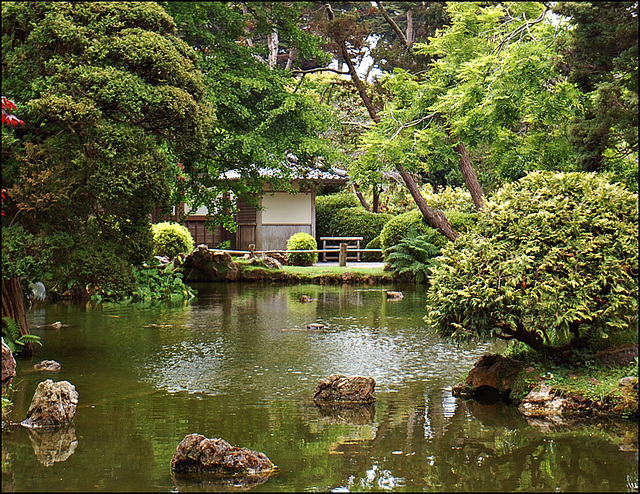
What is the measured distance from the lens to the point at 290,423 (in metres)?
7.72

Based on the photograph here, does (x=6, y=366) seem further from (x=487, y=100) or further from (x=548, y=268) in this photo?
(x=487, y=100)

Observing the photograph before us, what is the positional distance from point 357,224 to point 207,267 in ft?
30.5

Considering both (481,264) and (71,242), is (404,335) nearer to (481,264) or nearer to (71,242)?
(481,264)

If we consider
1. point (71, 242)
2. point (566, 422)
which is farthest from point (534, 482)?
point (71, 242)

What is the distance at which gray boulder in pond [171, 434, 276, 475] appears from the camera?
6.07 meters

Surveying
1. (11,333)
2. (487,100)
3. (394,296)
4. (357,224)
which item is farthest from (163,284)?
(357,224)

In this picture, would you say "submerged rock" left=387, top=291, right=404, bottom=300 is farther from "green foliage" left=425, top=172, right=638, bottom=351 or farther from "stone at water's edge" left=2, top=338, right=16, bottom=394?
"stone at water's edge" left=2, top=338, right=16, bottom=394

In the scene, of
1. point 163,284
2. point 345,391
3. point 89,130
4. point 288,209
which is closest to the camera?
point 345,391

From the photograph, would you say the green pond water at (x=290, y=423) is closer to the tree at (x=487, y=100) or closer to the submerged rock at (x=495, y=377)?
the submerged rock at (x=495, y=377)

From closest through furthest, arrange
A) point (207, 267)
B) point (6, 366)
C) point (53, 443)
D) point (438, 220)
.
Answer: point (53, 443) → point (6, 366) → point (438, 220) → point (207, 267)

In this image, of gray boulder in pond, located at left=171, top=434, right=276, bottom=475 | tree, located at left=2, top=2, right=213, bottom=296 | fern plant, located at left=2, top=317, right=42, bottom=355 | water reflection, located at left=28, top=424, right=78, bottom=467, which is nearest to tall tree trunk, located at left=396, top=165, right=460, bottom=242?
tree, located at left=2, top=2, right=213, bottom=296

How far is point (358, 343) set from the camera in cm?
1244

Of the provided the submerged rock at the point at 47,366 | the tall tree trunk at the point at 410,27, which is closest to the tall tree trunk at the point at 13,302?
the submerged rock at the point at 47,366

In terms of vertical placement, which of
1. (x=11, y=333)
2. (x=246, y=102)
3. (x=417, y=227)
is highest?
(x=246, y=102)
